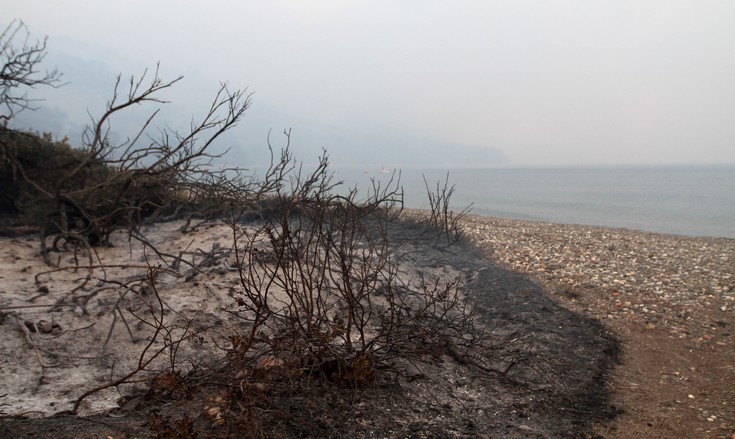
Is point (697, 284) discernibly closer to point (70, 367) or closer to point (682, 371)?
point (682, 371)

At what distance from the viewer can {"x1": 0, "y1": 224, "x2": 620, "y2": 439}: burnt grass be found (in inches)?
146

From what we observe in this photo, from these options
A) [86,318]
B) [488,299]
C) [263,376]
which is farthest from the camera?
[488,299]

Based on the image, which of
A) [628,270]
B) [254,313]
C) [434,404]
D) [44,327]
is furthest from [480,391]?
[628,270]

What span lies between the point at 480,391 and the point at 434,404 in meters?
0.64

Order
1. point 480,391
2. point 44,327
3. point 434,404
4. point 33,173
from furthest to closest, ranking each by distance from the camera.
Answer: point 33,173, point 44,327, point 480,391, point 434,404

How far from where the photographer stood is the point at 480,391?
502cm

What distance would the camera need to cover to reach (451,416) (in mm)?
4453

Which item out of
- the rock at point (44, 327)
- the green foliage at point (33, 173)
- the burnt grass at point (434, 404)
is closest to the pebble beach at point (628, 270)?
the burnt grass at point (434, 404)

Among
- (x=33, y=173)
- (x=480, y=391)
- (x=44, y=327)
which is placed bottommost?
(x=480, y=391)

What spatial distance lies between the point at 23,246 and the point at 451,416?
735 cm

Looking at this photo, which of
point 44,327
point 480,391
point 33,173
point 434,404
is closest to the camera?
point 434,404

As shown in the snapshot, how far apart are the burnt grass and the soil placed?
0.05 feet

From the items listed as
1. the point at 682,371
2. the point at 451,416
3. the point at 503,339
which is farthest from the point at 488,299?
the point at 451,416

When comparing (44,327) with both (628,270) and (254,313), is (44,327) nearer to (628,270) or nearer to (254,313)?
(254,313)
